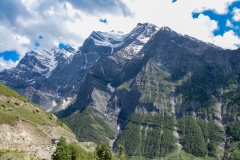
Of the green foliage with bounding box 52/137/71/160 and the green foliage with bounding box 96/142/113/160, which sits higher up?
the green foliage with bounding box 96/142/113/160

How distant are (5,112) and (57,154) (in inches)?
1220

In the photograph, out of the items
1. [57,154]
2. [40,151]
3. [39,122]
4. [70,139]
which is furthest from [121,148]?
[57,154]

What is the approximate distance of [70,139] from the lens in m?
135

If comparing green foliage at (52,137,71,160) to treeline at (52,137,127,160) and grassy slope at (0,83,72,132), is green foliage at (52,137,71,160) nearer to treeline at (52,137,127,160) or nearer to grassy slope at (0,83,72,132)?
treeline at (52,137,127,160)

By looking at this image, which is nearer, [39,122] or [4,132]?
[4,132]

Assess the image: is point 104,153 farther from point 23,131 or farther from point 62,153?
point 23,131

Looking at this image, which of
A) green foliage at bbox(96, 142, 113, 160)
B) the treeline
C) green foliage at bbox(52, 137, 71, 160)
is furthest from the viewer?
green foliage at bbox(96, 142, 113, 160)

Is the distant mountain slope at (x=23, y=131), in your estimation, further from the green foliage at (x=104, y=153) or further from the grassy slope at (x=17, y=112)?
the green foliage at (x=104, y=153)

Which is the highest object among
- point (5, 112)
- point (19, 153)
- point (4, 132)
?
point (5, 112)

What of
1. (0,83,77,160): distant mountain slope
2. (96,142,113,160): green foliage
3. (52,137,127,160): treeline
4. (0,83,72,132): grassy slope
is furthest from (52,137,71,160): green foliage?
(0,83,72,132): grassy slope

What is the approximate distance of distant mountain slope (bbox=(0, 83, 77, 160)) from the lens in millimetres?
93188

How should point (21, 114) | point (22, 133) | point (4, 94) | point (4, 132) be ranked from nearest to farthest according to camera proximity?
point (4, 132) → point (22, 133) → point (21, 114) → point (4, 94)

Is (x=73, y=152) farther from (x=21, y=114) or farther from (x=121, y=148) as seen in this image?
(x=121, y=148)

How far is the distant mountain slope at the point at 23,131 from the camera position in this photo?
93.2 meters
